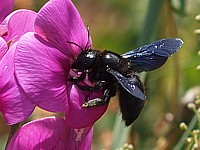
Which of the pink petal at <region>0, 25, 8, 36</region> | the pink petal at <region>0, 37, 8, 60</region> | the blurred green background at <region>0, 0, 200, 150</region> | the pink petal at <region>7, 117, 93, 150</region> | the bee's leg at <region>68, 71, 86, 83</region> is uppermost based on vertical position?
the pink petal at <region>0, 25, 8, 36</region>

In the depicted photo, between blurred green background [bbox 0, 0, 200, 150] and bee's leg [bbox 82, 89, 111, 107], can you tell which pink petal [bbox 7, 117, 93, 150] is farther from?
blurred green background [bbox 0, 0, 200, 150]

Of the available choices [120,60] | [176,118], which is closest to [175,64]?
[176,118]

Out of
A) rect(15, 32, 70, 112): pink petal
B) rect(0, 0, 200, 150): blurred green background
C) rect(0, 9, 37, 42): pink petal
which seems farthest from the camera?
rect(0, 0, 200, 150): blurred green background

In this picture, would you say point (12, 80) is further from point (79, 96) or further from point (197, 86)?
point (197, 86)

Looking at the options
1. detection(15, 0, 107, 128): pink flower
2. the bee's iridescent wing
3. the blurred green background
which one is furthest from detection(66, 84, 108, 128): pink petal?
the blurred green background

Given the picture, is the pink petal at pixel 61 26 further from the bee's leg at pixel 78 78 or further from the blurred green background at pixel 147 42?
the blurred green background at pixel 147 42

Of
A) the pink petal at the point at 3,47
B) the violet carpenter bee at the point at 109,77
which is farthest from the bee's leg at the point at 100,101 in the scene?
the pink petal at the point at 3,47
